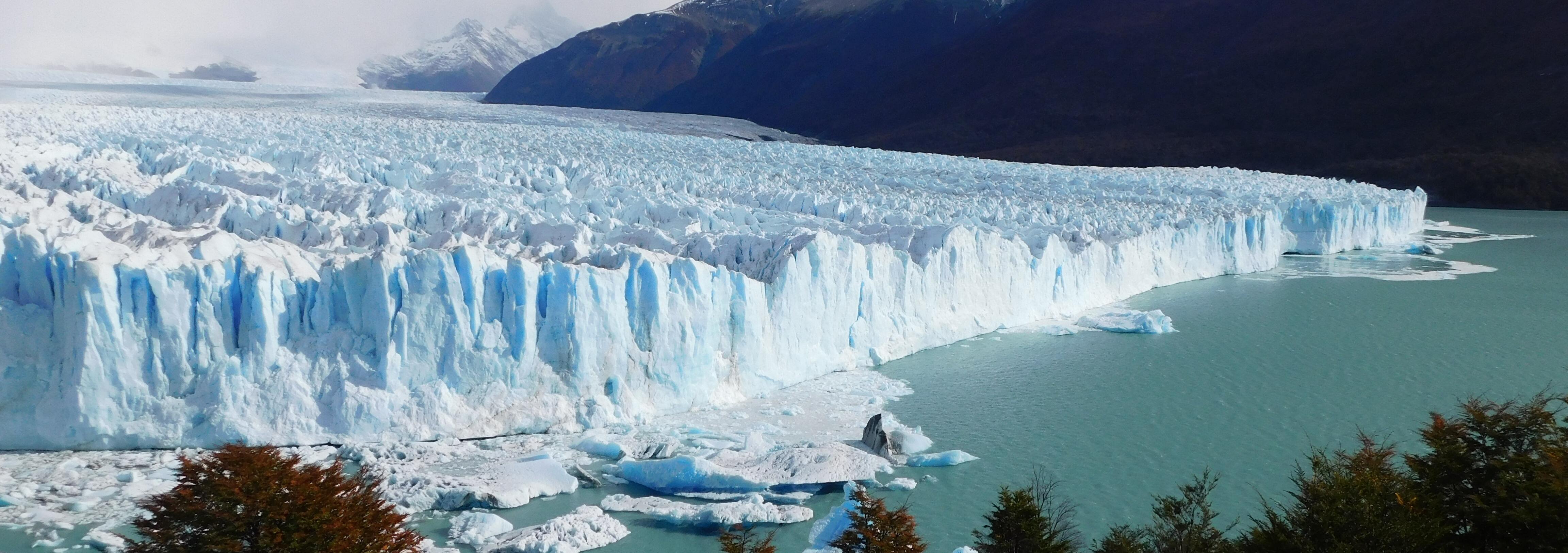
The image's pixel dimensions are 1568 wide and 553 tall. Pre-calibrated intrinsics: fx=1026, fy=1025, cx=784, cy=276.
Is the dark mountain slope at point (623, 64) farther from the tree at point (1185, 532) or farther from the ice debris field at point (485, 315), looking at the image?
the tree at point (1185, 532)

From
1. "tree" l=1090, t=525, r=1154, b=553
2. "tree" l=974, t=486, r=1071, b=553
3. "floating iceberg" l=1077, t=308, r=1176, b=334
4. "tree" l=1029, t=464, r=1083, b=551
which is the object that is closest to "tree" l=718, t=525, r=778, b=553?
"tree" l=974, t=486, r=1071, b=553

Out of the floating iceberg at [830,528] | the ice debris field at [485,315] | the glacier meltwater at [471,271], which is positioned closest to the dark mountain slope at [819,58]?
the glacier meltwater at [471,271]

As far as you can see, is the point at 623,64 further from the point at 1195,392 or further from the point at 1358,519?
the point at 1358,519

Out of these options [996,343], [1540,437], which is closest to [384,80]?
[996,343]

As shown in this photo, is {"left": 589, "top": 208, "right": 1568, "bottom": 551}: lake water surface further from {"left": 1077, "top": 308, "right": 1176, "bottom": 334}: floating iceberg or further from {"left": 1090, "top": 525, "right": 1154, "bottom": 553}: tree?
{"left": 1090, "top": 525, "right": 1154, "bottom": 553}: tree

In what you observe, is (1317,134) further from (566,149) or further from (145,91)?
(145,91)
